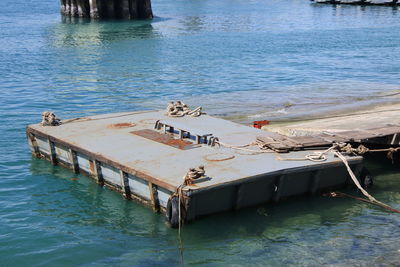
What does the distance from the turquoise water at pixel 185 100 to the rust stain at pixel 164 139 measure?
2037 millimetres

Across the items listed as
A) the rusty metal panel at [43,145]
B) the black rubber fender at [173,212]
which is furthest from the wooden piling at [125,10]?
the black rubber fender at [173,212]

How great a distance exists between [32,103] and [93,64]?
39.7 ft

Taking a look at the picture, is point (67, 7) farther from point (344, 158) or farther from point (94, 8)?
point (344, 158)

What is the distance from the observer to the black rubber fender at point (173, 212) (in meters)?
11.4

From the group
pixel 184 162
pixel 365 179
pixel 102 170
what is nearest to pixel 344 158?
pixel 365 179

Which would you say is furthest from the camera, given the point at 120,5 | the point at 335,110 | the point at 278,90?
the point at 120,5

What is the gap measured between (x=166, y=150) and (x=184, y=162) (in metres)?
1.09

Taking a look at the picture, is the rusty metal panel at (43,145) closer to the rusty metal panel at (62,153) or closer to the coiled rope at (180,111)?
the rusty metal panel at (62,153)

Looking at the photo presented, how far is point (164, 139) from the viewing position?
14.9m

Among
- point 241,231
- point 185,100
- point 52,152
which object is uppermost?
point 52,152

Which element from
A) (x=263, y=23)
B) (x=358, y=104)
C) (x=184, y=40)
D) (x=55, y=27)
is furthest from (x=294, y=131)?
(x=263, y=23)

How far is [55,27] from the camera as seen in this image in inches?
2479

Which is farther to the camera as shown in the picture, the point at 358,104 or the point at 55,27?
the point at 55,27

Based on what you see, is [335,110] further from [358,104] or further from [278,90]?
[278,90]
